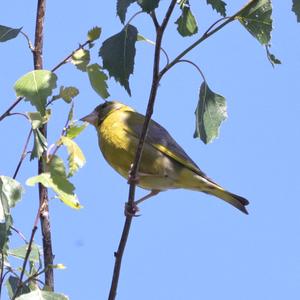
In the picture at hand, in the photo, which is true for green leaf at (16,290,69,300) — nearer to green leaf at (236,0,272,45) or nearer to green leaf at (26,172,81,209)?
green leaf at (26,172,81,209)

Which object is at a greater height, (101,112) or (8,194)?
(101,112)

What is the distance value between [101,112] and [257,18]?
3.35m

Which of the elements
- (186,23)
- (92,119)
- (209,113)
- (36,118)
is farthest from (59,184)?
(92,119)

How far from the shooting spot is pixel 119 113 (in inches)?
214

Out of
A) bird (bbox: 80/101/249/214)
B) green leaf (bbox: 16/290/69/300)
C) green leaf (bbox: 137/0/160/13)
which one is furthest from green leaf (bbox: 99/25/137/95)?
bird (bbox: 80/101/249/214)

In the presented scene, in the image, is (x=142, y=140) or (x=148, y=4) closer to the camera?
(x=148, y=4)

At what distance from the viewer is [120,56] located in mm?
2561

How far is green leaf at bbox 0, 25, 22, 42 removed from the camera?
9.48 feet

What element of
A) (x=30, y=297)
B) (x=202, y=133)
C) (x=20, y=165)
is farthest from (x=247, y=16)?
(x=30, y=297)

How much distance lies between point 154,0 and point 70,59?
31.8 inches

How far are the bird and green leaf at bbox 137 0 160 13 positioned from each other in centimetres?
253

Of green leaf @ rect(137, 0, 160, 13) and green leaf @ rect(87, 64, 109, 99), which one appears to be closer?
green leaf @ rect(137, 0, 160, 13)

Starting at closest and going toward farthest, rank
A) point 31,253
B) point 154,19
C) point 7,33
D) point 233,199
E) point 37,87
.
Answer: point 154,19 < point 37,87 < point 7,33 < point 31,253 < point 233,199

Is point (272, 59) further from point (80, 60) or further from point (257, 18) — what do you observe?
point (80, 60)
